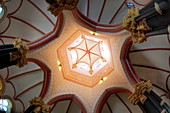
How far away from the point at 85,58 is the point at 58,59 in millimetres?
2097

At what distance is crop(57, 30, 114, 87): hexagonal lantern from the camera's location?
45.1 feet

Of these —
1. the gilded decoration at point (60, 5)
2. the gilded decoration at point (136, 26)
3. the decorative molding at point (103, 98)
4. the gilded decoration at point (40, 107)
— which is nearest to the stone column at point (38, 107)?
the gilded decoration at point (40, 107)

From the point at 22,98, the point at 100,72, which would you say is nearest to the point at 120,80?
the point at 100,72

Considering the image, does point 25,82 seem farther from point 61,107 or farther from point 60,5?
point 60,5

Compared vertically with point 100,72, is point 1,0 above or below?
above

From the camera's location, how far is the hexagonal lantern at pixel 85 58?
13.8 metres

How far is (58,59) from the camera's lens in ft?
45.2

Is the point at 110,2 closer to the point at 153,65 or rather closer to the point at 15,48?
the point at 153,65

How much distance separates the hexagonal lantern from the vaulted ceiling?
28 cm

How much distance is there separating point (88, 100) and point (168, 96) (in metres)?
3.90

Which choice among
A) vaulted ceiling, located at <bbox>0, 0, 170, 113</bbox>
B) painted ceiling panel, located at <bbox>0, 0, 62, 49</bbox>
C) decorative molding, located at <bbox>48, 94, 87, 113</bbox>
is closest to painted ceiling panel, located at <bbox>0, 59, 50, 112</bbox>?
vaulted ceiling, located at <bbox>0, 0, 170, 113</bbox>

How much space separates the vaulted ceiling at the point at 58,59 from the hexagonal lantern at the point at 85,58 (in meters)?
0.28

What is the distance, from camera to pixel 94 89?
14.2 meters

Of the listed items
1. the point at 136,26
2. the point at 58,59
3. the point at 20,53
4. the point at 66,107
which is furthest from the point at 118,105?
the point at 20,53
